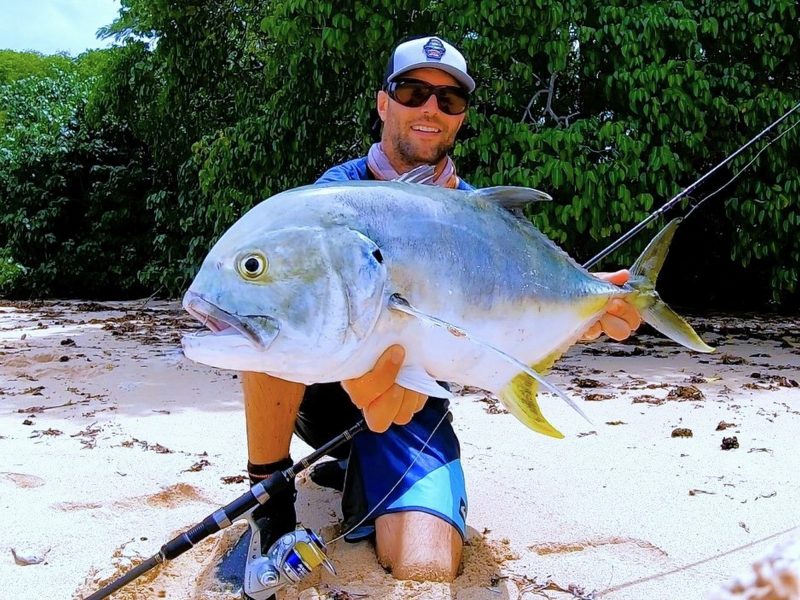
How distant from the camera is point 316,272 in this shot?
148cm

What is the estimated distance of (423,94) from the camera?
2568 mm

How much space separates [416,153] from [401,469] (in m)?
1.16

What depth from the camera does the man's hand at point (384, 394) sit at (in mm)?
1613

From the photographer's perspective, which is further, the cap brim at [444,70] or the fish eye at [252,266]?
the cap brim at [444,70]

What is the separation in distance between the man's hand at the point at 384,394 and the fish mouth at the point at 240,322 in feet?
0.93

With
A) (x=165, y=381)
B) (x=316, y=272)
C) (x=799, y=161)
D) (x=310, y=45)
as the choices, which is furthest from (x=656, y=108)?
(x=316, y=272)

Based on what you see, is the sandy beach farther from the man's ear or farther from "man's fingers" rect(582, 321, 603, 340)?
the man's ear

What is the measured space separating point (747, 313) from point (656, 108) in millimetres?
4487

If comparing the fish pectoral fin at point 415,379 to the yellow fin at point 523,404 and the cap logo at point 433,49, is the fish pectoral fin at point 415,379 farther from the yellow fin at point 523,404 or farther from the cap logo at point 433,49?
the cap logo at point 433,49

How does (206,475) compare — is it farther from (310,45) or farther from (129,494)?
(310,45)

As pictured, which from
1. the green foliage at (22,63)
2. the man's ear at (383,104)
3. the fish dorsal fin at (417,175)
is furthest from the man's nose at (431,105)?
the green foliage at (22,63)

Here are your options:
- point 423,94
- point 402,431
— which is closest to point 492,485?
point 402,431

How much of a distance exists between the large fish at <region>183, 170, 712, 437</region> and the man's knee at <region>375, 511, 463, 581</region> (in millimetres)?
645

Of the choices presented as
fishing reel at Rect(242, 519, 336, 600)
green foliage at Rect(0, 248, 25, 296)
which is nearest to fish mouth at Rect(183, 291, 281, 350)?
fishing reel at Rect(242, 519, 336, 600)
